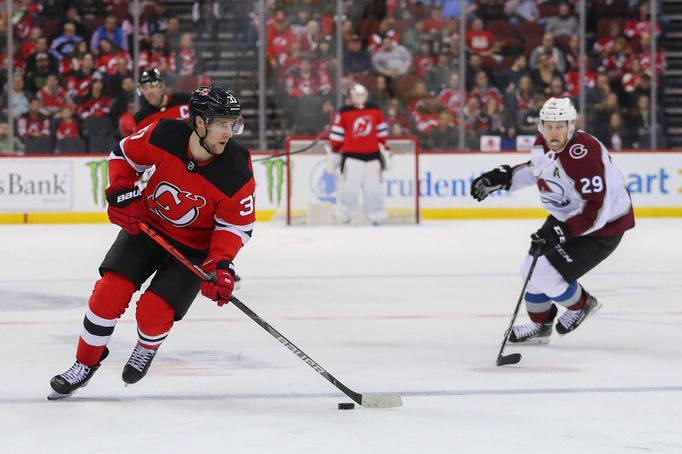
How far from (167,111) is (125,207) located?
3181 millimetres

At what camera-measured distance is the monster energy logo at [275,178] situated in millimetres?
11359

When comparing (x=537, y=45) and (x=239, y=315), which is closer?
(x=239, y=315)

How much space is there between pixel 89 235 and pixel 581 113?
15.7 feet

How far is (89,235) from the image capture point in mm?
9961

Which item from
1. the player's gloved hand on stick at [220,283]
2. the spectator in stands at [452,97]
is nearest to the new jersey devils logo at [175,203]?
the player's gloved hand on stick at [220,283]

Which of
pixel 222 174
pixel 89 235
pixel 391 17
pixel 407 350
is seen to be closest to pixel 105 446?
pixel 222 174

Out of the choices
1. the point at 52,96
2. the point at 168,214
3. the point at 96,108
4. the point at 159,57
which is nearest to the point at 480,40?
the point at 159,57

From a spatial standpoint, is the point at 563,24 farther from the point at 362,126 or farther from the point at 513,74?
the point at 362,126

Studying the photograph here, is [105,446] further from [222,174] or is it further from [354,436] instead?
[222,174]

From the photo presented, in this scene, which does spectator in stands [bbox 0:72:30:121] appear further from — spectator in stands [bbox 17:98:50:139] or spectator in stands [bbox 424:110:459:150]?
spectator in stands [bbox 424:110:459:150]

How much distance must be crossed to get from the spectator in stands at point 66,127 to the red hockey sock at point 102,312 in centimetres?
790

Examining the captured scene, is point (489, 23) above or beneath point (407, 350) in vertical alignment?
above

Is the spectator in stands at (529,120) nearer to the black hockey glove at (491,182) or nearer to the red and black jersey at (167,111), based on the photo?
the red and black jersey at (167,111)

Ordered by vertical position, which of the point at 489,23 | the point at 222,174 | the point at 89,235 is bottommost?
the point at 89,235
